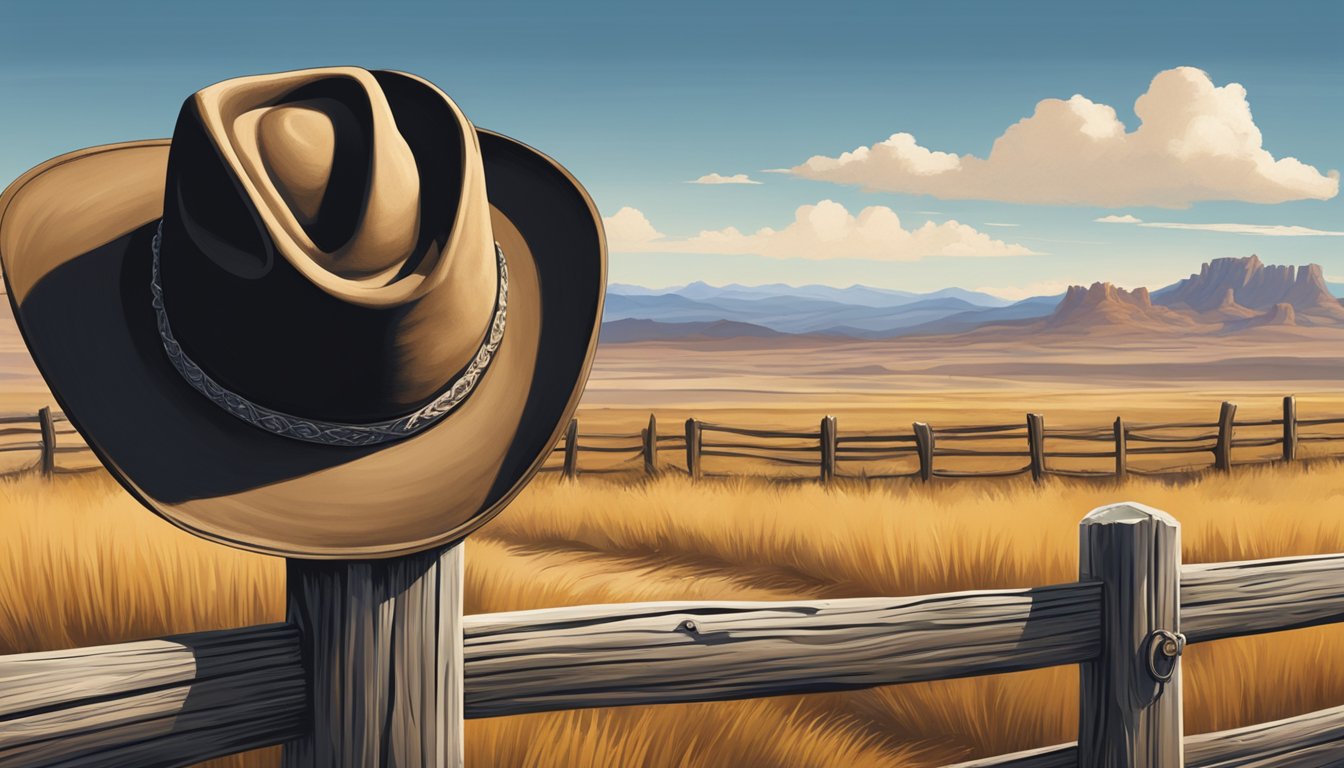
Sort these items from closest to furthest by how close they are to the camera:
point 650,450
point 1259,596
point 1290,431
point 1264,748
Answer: point 1259,596
point 1264,748
point 650,450
point 1290,431

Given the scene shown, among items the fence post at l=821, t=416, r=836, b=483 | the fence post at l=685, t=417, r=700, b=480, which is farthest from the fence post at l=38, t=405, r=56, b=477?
the fence post at l=821, t=416, r=836, b=483

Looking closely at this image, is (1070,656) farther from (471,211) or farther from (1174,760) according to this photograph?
(471,211)

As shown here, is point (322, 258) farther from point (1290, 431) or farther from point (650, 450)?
point (1290, 431)

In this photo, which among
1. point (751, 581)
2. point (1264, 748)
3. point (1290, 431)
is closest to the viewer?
point (1264, 748)

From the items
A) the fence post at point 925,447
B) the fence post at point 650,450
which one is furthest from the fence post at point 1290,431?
the fence post at point 650,450

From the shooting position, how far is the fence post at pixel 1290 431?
1612 cm

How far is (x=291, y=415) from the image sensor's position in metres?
1.82

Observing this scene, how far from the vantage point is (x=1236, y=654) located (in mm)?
4461

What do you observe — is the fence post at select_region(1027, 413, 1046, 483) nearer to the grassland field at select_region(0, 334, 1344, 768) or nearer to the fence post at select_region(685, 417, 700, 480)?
the grassland field at select_region(0, 334, 1344, 768)

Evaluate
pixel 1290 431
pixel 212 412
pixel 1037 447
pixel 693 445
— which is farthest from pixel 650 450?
pixel 212 412

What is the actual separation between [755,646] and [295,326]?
1250mm

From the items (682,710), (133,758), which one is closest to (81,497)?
(682,710)

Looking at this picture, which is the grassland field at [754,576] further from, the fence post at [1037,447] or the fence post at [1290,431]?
the fence post at [1290,431]

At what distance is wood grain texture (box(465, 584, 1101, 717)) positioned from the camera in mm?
2178
